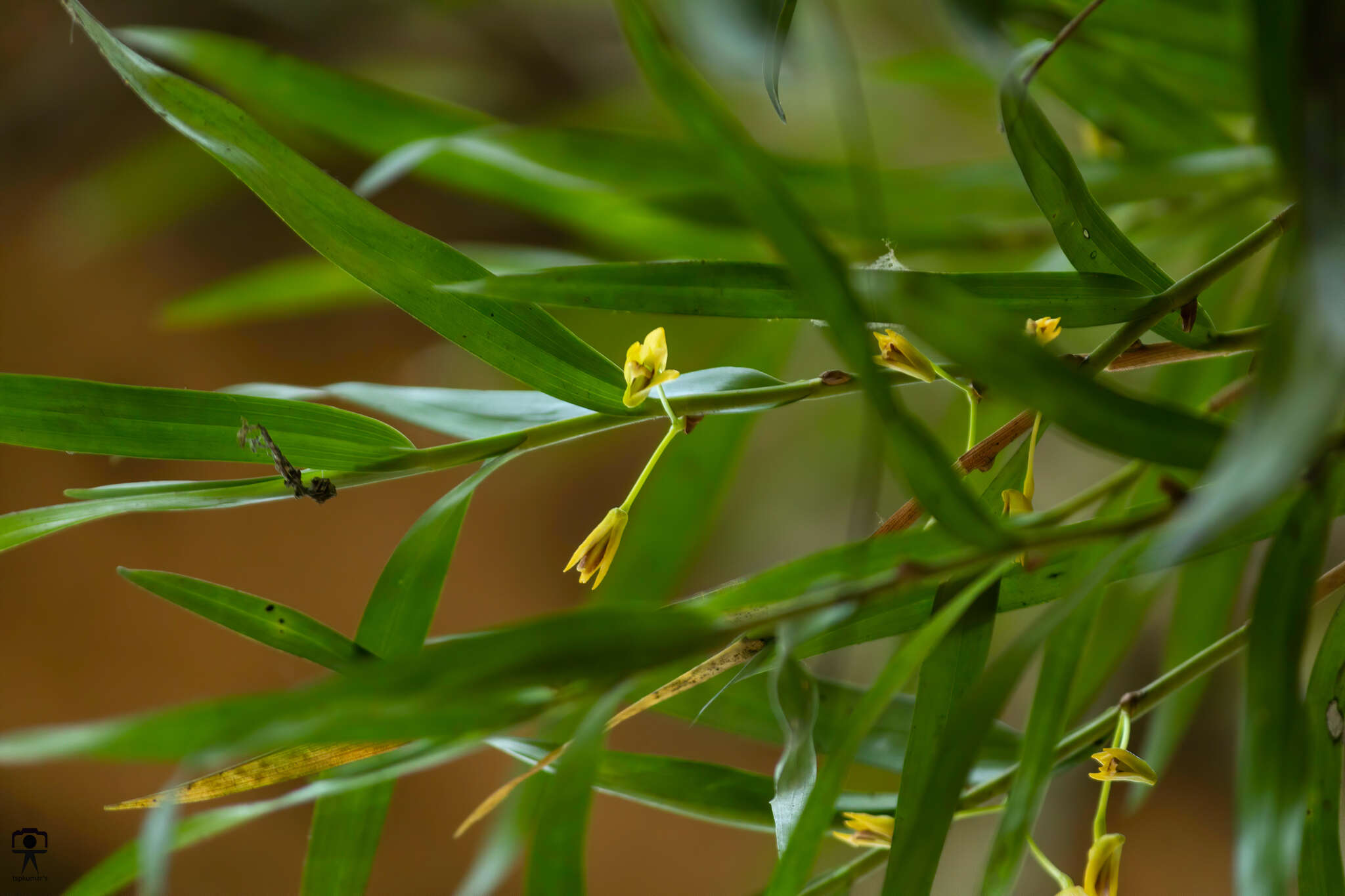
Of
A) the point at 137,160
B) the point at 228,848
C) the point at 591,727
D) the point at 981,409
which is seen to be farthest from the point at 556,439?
the point at 228,848

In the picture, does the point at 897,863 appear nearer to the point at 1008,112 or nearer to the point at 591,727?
the point at 591,727

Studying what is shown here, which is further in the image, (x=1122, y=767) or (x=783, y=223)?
(x=1122, y=767)

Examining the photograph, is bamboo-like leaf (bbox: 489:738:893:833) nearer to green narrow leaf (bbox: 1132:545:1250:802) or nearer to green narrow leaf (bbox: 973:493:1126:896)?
green narrow leaf (bbox: 973:493:1126:896)

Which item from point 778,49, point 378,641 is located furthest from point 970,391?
point 378,641

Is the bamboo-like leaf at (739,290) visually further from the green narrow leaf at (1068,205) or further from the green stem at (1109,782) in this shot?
the green stem at (1109,782)

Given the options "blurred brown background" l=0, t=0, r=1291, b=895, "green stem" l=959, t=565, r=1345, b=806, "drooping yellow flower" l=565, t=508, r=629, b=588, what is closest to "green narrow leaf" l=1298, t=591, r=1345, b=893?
"green stem" l=959, t=565, r=1345, b=806

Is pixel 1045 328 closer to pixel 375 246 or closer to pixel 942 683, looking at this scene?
pixel 942 683
